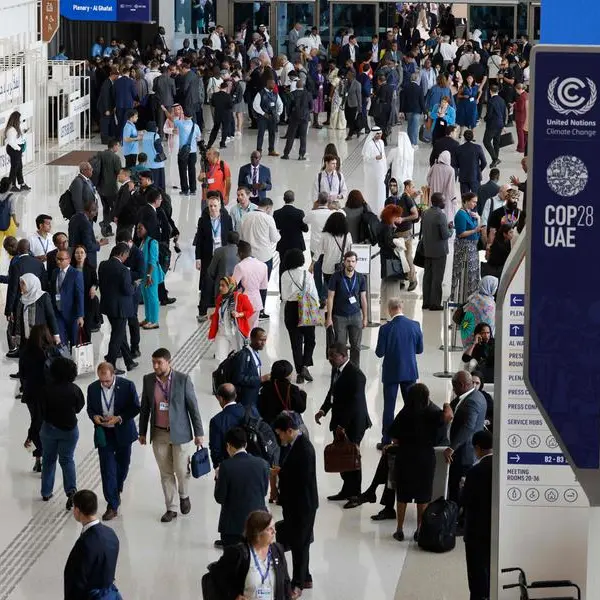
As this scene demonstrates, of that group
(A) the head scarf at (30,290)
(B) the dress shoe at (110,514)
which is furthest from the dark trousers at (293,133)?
(B) the dress shoe at (110,514)

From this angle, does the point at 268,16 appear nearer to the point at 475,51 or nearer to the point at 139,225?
the point at 475,51

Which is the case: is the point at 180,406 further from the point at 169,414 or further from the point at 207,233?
the point at 207,233

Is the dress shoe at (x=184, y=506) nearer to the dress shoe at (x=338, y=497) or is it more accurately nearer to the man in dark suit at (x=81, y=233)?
the dress shoe at (x=338, y=497)

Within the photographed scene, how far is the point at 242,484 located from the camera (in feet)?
28.2

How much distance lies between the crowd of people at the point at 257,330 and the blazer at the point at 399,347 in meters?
0.01

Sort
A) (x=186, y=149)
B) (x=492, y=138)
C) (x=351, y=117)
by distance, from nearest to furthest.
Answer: (x=186, y=149) → (x=492, y=138) → (x=351, y=117)

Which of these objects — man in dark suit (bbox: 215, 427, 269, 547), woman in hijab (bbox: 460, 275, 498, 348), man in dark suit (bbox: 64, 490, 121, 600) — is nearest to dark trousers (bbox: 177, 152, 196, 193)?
woman in hijab (bbox: 460, 275, 498, 348)

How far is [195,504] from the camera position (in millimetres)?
10523

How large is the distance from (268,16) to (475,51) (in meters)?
7.50

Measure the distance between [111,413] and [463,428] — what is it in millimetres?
2232

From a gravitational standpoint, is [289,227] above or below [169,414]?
above

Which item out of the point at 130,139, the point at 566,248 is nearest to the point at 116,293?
the point at 130,139

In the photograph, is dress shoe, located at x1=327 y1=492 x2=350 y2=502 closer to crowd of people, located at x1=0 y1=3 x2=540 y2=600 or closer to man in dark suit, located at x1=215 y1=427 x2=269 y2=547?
crowd of people, located at x1=0 y1=3 x2=540 y2=600

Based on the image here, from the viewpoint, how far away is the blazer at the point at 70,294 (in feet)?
41.4
